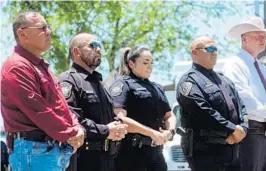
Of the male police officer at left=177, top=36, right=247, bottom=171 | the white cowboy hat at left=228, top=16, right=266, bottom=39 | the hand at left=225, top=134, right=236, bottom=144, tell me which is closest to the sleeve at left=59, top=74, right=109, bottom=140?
the male police officer at left=177, top=36, right=247, bottom=171

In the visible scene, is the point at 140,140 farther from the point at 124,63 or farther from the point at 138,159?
the point at 124,63

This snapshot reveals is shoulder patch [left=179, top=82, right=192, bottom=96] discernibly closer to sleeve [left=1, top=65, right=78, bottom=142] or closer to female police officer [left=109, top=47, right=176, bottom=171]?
female police officer [left=109, top=47, right=176, bottom=171]

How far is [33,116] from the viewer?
373 cm

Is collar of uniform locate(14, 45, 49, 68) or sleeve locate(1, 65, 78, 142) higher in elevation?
collar of uniform locate(14, 45, 49, 68)

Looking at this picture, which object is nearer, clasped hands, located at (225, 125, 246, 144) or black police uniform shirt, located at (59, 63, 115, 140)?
black police uniform shirt, located at (59, 63, 115, 140)

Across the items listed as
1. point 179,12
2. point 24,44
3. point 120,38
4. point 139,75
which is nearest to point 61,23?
point 120,38

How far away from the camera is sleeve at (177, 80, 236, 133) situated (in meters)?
5.24

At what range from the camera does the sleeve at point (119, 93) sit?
5336mm

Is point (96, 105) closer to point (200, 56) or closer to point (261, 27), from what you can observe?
point (200, 56)

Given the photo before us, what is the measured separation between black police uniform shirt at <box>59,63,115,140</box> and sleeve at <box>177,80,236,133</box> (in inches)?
35.6

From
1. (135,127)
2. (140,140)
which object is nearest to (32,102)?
(135,127)

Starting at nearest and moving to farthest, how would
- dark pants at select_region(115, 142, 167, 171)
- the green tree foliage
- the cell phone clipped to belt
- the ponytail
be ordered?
the cell phone clipped to belt → dark pants at select_region(115, 142, 167, 171) → the ponytail → the green tree foliage

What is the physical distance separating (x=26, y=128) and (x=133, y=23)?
618 inches

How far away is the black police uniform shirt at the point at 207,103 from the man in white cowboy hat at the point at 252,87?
0.16 metres
